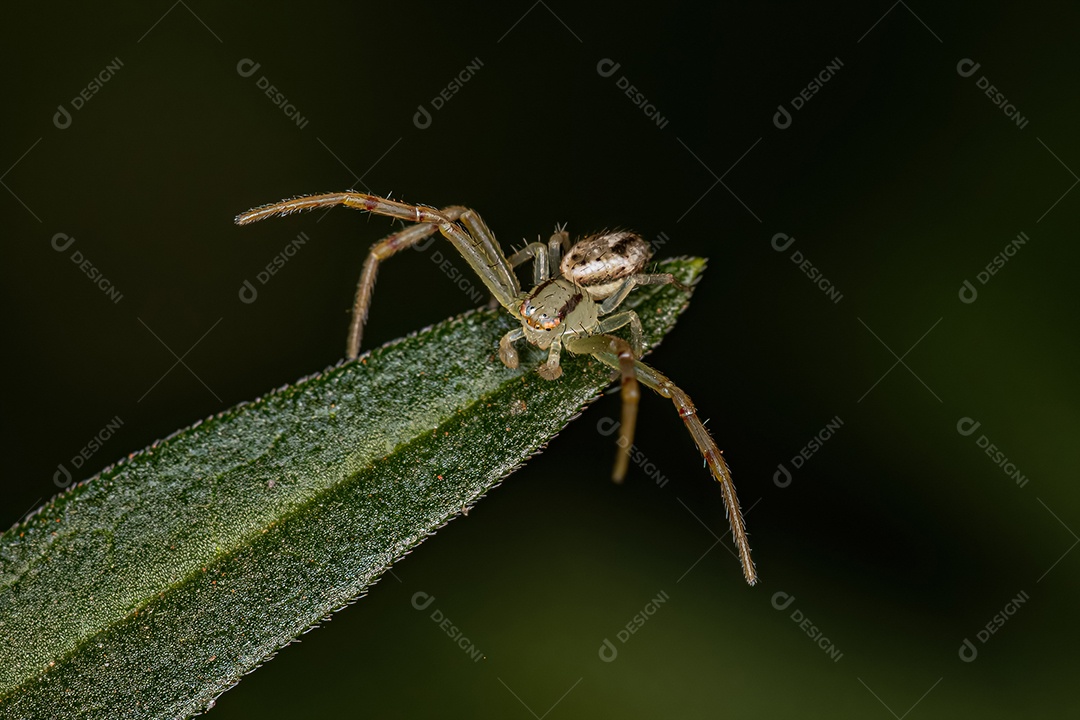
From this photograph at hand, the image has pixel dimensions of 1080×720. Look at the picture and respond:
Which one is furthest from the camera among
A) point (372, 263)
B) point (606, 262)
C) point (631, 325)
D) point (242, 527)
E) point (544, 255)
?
point (544, 255)

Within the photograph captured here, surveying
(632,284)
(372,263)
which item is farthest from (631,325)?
(372,263)

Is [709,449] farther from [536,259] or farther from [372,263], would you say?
[372,263]

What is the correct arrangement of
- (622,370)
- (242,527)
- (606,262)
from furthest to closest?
(606,262) → (622,370) → (242,527)

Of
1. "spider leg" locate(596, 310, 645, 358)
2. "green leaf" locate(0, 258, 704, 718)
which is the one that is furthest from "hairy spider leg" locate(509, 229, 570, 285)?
"green leaf" locate(0, 258, 704, 718)

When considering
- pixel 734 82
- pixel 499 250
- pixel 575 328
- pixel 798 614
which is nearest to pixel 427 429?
pixel 575 328

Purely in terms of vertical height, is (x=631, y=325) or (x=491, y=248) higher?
(x=491, y=248)

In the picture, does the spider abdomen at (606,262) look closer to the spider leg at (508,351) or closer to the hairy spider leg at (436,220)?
the hairy spider leg at (436,220)

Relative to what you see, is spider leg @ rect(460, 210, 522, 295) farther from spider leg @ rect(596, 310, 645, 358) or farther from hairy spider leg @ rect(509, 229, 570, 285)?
spider leg @ rect(596, 310, 645, 358)
